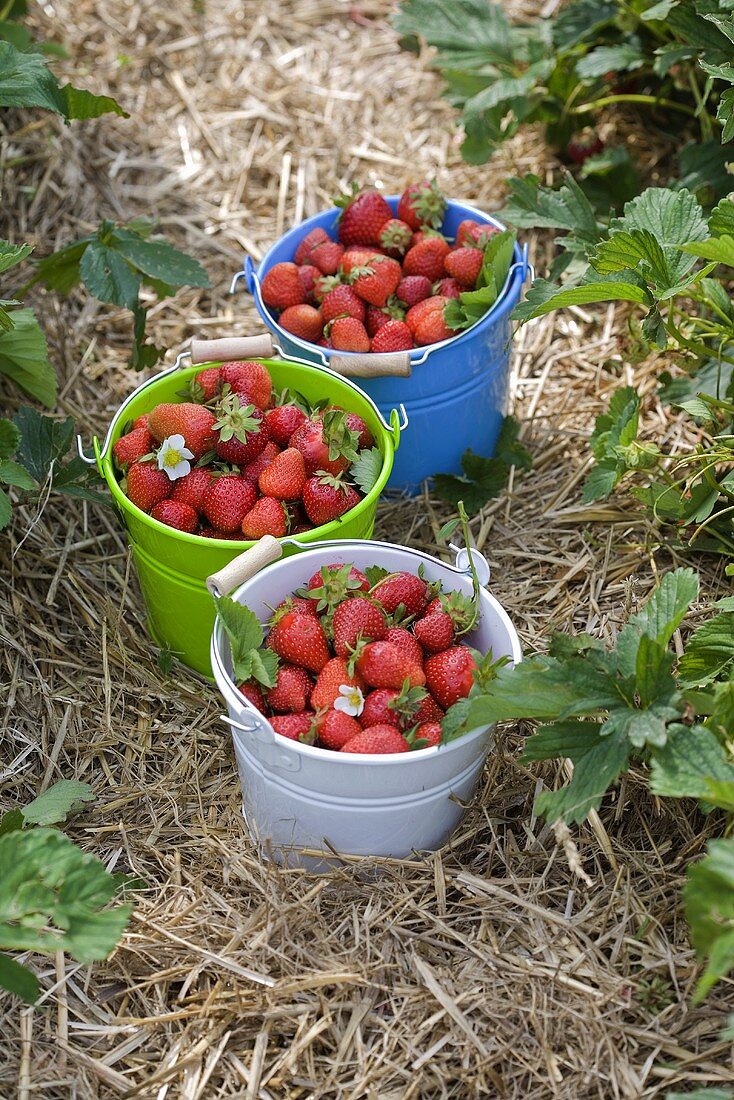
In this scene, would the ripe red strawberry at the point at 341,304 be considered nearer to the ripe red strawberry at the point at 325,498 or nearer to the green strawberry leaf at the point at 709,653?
the ripe red strawberry at the point at 325,498

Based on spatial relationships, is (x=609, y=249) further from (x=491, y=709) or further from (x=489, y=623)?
(x=491, y=709)

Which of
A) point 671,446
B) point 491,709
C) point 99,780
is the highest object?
point 491,709

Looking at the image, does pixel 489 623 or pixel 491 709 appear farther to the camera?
pixel 489 623

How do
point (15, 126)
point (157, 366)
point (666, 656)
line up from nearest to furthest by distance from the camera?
1. point (666, 656)
2. point (157, 366)
3. point (15, 126)

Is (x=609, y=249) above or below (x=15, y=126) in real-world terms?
above

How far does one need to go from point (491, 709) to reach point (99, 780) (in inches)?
30.7

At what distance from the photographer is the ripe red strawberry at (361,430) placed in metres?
1.95

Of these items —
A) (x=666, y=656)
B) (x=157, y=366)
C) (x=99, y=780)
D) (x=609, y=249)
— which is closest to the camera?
(x=666, y=656)

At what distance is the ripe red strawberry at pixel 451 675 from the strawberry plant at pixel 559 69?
137 centimetres

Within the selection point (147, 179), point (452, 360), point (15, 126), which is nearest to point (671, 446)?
point (452, 360)

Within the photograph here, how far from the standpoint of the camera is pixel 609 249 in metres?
Answer: 1.76

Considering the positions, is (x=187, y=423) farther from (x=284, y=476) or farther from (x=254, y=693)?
(x=254, y=693)

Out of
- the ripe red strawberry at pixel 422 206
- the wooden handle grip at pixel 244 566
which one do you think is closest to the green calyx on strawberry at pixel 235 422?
the wooden handle grip at pixel 244 566

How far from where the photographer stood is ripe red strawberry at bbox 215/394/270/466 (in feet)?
6.18
